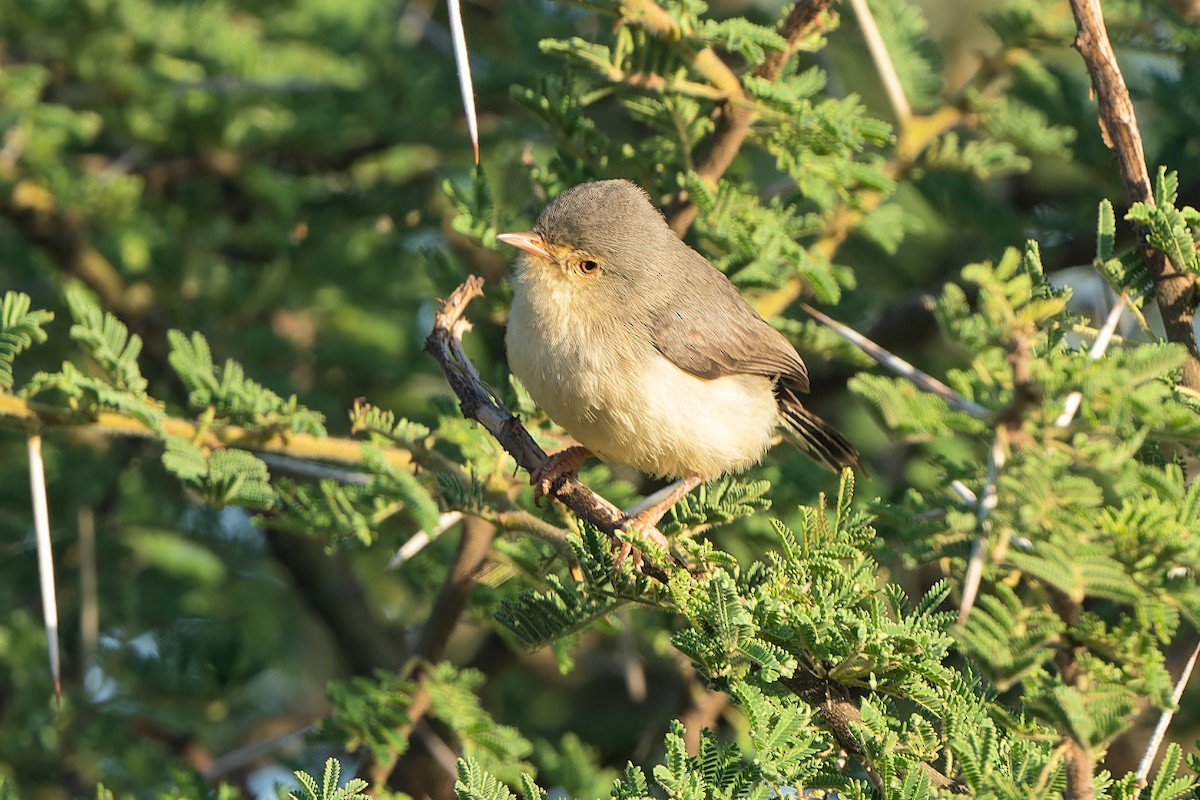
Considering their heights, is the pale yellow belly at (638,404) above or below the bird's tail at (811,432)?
above

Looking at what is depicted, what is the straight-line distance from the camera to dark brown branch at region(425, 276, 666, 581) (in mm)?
3211

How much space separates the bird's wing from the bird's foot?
17.5 inches

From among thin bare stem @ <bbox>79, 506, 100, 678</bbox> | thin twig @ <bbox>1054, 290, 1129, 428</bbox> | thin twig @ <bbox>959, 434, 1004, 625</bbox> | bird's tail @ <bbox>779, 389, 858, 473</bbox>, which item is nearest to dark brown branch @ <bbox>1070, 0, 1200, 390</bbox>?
thin twig @ <bbox>1054, 290, 1129, 428</bbox>

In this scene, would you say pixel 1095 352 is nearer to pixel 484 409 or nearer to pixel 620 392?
pixel 484 409

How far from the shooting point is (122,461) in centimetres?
563

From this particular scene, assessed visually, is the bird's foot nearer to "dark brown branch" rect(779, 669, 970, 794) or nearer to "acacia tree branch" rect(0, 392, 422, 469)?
"acacia tree branch" rect(0, 392, 422, 469)

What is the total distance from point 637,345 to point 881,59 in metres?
1.27

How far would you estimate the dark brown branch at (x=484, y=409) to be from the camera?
3211 millimetres

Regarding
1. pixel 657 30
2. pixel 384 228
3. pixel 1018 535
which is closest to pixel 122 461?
pixel 384 228

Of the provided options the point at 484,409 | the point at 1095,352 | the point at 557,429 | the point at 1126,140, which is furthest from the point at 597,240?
the point at 1095,352

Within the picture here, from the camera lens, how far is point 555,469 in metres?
3.66

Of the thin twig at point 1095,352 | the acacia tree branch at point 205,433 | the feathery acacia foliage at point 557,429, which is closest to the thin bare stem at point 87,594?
the feathery acacia foliage at point 557,429

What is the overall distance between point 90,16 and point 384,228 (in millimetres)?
1564

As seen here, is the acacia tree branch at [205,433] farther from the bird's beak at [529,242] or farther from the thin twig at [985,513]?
the thin twig at [985,513]
